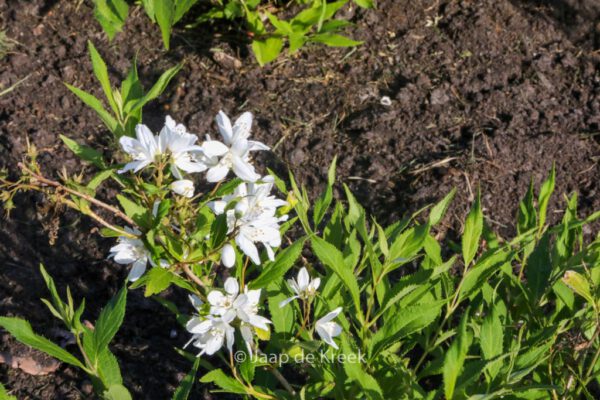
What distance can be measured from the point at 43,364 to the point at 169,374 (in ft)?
1.22

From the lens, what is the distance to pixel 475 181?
2.89m

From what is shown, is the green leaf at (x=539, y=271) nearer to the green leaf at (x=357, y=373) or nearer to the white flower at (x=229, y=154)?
the green leaf at (x=357, y=373)

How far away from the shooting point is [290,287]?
6.35 ft

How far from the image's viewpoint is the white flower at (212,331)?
5.39ft

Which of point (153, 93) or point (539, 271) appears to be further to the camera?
point (539, 271)

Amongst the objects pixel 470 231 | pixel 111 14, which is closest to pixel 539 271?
pixel 470 231

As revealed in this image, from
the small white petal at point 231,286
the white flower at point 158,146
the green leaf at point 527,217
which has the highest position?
the white flower at point 158,146

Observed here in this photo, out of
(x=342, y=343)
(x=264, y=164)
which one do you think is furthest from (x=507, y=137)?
(x=342, y=343)

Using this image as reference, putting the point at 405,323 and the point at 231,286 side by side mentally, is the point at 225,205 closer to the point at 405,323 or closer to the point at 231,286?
the point at 231,286

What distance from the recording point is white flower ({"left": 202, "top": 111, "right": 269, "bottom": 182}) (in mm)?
1573

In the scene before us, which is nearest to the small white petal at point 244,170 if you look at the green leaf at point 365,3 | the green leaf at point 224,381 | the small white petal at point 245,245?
the small white petal at point 245,245

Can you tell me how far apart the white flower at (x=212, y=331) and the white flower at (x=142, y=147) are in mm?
346

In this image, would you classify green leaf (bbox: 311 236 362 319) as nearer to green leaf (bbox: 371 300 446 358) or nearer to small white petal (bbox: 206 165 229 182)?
green leaf (bbox: 371 300 446 358)

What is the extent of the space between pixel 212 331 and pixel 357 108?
5.39 feet
